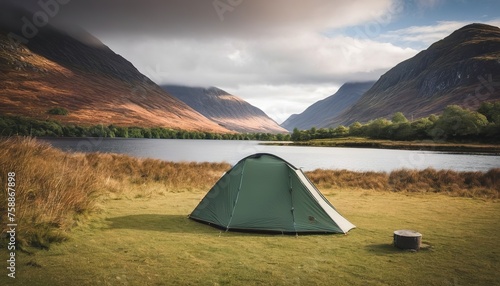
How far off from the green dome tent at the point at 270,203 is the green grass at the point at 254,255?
1.47 ft

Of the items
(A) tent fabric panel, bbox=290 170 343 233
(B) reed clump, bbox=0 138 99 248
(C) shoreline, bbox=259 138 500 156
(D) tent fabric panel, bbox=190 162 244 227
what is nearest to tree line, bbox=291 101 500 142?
(C) shoreline, bbox=259 138 500 156

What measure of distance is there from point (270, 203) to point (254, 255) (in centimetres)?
265

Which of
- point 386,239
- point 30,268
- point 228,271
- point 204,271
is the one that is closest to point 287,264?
point 228,271

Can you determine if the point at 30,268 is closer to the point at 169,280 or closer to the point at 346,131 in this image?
the point at 169,280

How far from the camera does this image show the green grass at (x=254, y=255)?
6934mm

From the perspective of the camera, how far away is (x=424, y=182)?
75.3 ft

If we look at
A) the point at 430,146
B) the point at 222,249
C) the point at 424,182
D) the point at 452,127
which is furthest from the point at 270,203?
the point at 452,127

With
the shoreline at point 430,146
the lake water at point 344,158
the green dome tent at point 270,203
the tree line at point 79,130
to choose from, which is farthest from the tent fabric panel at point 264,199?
the shoreline at point 430,146

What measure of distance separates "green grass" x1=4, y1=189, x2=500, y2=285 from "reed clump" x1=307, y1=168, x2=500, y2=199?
27.5 ft

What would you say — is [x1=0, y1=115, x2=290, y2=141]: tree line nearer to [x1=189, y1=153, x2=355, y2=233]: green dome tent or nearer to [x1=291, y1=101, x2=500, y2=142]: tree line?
[x1=291, y1=101, x2=500, y2=142]: tree line

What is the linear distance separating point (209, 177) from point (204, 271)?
1589 centimetres

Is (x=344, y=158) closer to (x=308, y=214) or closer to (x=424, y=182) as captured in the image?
(x=424, y=182)

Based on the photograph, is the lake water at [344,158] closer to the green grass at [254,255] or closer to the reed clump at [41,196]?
the green grass at [254,255]

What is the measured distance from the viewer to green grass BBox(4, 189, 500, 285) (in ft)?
22.7
